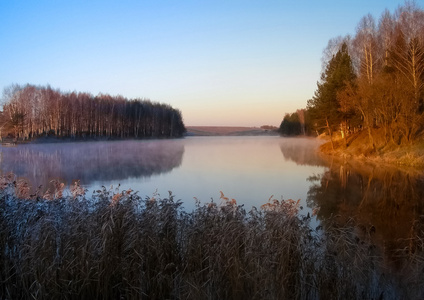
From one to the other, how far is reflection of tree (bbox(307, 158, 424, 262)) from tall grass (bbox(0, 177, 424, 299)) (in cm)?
123

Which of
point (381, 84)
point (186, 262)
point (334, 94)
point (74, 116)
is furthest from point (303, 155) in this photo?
point (74, 116)

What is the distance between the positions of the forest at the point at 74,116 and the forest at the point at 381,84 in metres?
49.2

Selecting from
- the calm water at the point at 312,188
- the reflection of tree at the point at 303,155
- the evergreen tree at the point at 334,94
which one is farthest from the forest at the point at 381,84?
the calm water at the point at 312,188

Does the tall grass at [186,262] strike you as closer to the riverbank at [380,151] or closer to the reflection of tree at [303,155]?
the riverbank at [380,151]

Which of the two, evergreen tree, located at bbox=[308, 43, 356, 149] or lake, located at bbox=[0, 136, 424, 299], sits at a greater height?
evergreen tree, located at bbox=[308, 43, 356, 149]

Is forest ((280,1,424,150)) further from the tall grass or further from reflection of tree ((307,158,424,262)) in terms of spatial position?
the tall grass

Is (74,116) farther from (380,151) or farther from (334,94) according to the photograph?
(380,151)

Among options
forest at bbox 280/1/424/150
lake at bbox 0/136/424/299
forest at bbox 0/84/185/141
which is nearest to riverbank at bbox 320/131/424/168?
forest at bbox 280/1/424/150

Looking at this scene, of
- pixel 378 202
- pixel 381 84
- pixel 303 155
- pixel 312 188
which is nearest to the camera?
pixel 378 202

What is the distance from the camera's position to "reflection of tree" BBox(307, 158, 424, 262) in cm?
849

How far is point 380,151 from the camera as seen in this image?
2981 cm

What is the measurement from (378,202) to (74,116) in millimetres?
75575

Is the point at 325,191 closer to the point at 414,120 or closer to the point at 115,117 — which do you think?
the point at 414,120

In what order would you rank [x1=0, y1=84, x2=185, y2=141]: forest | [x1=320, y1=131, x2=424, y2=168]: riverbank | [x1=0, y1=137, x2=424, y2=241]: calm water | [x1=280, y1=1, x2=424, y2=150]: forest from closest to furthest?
[x1=0, y1=137, x2=424, y2=241]: calm water → [x1=320, y1=131, x2=424, y2=168]: riverbank → [x1=280, y1=1, x2=424, y2=150]: forest → [x1=0, y1=84, x2=185, y2=141]: forest
